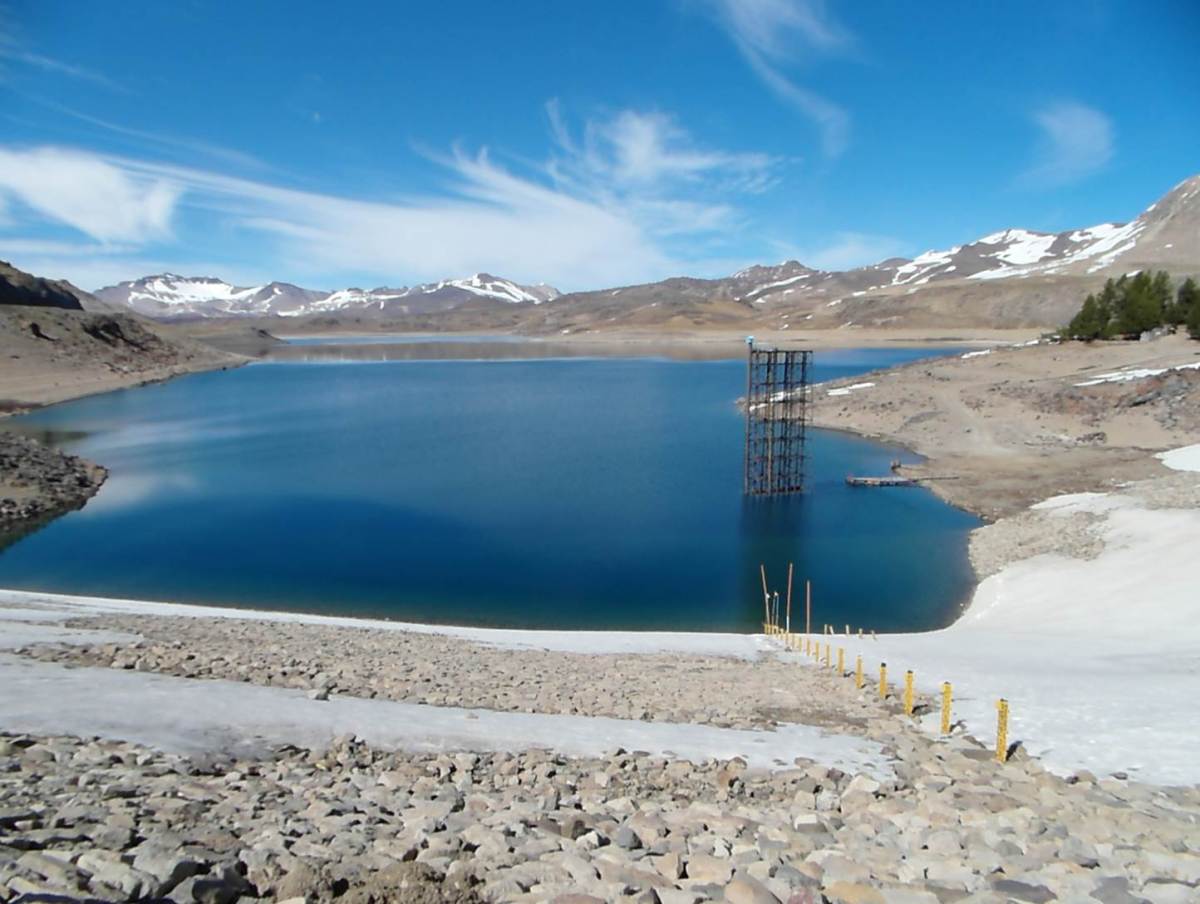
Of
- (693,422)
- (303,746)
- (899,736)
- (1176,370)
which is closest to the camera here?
(303,746)

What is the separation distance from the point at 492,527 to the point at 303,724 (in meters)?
20.0

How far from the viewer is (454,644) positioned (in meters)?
15.3

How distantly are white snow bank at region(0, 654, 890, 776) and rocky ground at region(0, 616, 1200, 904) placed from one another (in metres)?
0.38

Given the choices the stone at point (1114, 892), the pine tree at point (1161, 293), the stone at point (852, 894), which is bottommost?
the stone at point (1114, 892)

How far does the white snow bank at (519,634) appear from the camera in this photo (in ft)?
52.7

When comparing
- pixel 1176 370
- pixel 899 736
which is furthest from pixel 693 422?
pixel 899 736

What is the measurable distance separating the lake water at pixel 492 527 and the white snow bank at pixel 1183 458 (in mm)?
9063

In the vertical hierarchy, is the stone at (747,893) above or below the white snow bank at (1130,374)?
below

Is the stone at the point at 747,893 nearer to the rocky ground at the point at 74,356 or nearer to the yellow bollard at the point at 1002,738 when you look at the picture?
the yellow bollard at the point at 1002,738

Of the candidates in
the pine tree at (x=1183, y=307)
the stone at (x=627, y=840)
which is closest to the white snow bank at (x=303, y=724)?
the stone at (x=627, y=840)

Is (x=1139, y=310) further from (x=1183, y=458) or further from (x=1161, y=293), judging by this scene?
(x=1183, y=458)

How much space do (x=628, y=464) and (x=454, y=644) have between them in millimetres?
24945

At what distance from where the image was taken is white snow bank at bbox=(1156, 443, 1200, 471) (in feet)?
99.9

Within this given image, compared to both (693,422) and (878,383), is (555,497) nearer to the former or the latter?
(693,422)
